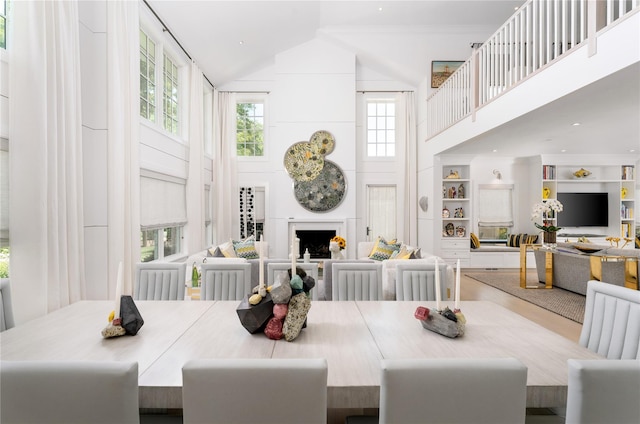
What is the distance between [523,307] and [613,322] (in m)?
3.12

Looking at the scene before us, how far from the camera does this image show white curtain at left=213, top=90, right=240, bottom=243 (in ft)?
23.0

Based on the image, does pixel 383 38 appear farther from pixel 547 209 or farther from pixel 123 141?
pixel 123 141

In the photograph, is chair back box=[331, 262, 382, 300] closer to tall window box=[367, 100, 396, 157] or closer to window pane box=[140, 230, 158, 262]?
window pane box=[140, 230, 158, 262]

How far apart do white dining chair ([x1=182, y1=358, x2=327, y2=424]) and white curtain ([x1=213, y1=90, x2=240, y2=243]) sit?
Answer: 6315 mm

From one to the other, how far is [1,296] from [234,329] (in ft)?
3.85

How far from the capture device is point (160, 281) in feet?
7.61

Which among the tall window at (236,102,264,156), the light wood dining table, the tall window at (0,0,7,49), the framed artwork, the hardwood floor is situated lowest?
the hardwood floor

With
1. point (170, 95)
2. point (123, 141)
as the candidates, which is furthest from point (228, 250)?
point (170, 95)

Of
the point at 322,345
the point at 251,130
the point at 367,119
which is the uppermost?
the point at 367,119

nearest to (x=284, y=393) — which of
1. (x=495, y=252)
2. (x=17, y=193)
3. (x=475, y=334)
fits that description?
(x=475, y=334)

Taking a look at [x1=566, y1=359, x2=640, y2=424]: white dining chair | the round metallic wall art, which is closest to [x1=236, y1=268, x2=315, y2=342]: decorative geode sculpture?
[x1=566, y1=359, x2=640, y2=424]: white dining chair

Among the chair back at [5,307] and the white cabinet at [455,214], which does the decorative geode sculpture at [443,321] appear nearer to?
the chair back at [5,307]

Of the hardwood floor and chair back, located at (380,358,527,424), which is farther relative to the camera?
the hardwood floor

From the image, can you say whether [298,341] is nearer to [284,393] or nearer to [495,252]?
[284,393]
